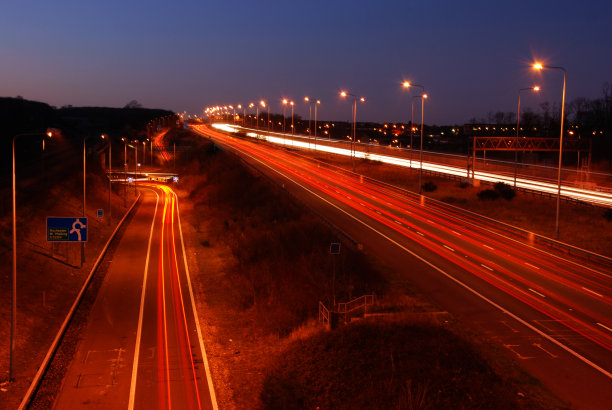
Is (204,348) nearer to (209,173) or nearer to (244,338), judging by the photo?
(244,338)

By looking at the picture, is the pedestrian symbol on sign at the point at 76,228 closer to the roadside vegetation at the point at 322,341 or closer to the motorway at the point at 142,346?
the motorway at the point at 142,346

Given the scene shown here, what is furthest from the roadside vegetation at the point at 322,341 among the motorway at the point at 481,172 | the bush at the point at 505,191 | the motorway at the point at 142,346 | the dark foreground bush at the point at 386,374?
the motorway at the point at 481,172

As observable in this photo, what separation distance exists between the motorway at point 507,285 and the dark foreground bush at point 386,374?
1.45 metres

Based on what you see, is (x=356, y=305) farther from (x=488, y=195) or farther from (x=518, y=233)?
(x=488, y=195)

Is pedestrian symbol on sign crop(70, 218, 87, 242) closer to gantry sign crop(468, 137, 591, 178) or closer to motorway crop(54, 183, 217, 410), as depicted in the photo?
motorway crop(54, 183, 217, 410)

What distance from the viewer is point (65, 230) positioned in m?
26.6

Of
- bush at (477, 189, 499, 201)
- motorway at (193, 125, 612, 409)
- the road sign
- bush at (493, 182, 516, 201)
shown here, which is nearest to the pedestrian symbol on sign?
the road sign

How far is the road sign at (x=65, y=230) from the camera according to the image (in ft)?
86.5

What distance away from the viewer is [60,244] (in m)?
32.2

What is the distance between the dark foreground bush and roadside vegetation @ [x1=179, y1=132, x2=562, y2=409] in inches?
1.1

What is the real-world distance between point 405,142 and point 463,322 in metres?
126

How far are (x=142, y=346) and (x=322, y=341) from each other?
6.81m

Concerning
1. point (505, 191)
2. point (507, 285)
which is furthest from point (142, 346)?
Result: point (505, 191)

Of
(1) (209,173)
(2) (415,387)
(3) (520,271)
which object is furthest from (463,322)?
(1) (209,173)
